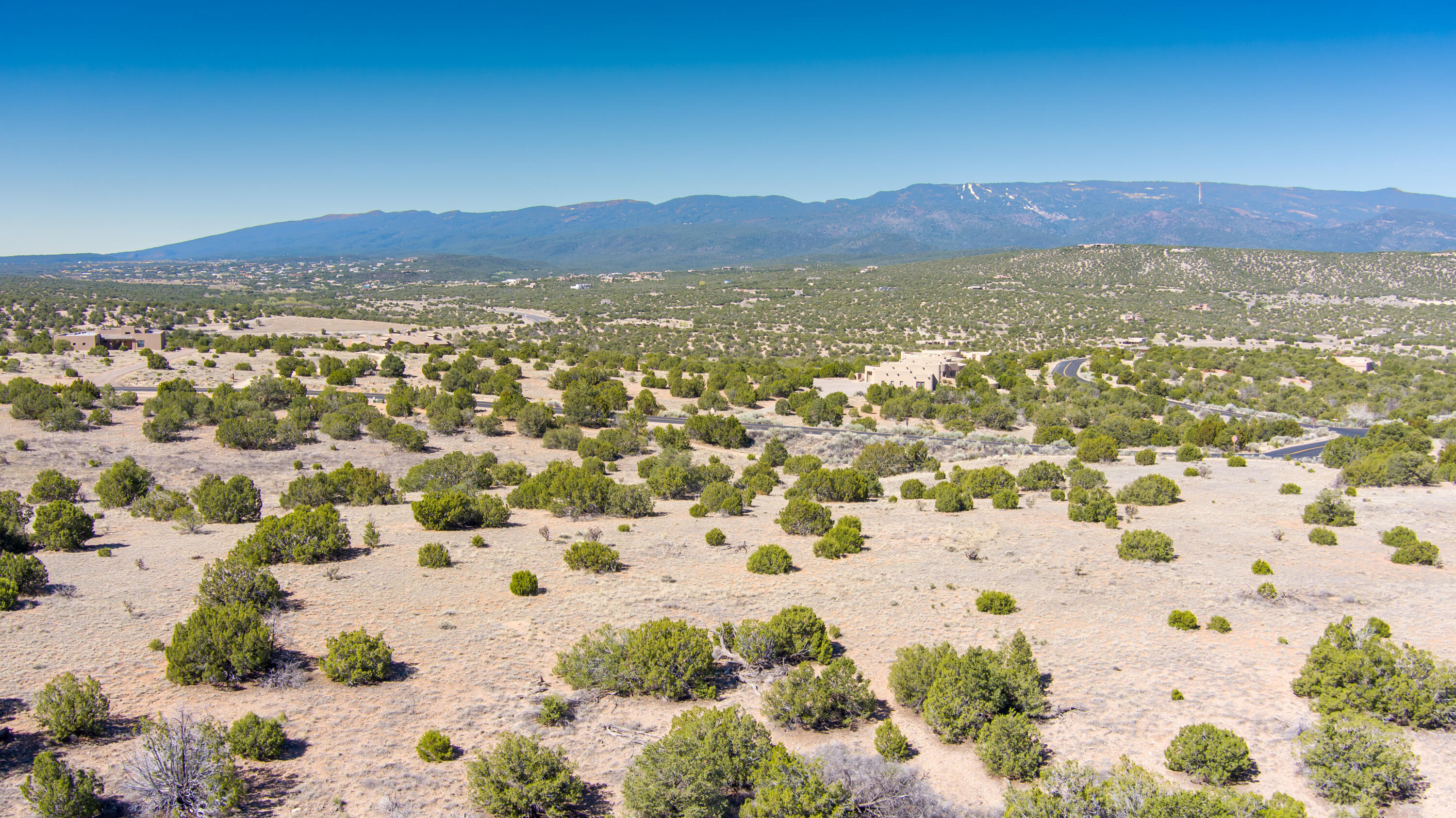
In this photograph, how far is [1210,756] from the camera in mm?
10039

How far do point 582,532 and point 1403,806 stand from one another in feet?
59.6

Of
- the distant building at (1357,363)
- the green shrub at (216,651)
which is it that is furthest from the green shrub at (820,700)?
the distant building at (1357,363)

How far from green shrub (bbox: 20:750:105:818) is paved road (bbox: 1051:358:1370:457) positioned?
42.8 m

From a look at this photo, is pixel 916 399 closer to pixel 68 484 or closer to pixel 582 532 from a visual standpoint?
pixel 582 532

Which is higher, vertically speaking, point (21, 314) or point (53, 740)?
point (21, 314)

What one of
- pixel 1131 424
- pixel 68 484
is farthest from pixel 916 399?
pixel 68 484

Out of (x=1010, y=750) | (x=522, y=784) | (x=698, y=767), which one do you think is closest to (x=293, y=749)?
(x=522, y=784)

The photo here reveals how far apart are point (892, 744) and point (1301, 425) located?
4491cm

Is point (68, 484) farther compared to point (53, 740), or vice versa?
point (68, 484)

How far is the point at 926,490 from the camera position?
28297mm

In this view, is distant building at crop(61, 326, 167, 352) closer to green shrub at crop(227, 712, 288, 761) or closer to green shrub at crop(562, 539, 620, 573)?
green shrub at crop(562, 539, 620, 573)

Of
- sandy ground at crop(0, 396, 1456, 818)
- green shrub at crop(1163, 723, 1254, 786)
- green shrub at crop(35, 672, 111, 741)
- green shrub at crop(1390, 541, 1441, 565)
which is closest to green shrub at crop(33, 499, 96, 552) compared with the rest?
sandy ground at crop(0, 396, 1456, 818)

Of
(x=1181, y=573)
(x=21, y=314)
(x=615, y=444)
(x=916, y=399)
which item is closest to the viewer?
(x=1181, y=573)

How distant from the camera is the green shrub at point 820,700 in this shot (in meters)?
11.6
